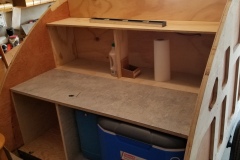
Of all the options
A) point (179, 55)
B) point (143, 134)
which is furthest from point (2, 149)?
point (179, 55)

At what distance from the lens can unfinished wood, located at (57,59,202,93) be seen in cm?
148

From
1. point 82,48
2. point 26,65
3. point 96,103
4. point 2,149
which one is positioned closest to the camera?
point 96,103

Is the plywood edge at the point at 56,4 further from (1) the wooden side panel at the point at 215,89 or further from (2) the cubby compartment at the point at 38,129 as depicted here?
(1) the wooden side panel at the point at 215,89

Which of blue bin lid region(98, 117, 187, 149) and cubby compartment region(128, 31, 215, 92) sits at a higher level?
cubby compartment region(128, 31, 215, 92)

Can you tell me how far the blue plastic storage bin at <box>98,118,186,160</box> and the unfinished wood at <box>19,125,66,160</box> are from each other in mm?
494

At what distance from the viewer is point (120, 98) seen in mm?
1403

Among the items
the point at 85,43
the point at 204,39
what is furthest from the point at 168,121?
the point at 85,43

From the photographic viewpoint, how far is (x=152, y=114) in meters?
1.22

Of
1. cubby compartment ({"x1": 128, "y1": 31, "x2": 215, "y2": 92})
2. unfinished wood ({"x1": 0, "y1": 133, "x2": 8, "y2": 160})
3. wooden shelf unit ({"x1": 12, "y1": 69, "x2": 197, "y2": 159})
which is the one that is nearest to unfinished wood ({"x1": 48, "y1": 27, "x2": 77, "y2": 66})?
wooden shelf unit ({"x1": 12, "y1": 69, "x2": 197, "y2": 159})

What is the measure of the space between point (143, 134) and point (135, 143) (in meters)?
0.09

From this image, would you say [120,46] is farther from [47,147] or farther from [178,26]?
[47,147]

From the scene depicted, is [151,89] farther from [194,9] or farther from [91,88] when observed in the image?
[194,9]

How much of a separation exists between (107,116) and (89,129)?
0.37m

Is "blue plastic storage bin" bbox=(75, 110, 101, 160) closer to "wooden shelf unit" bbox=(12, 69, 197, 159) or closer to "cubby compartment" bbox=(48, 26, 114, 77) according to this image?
"wooden shelf unit" bbox=(12, 69, 197, 159)
